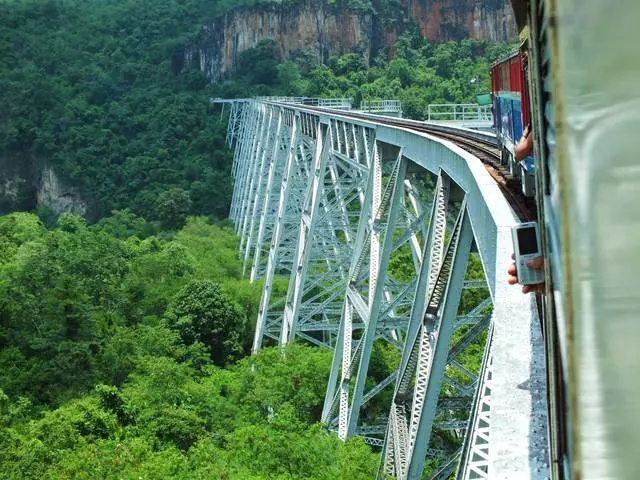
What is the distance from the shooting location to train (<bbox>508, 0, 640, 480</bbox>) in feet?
4.26

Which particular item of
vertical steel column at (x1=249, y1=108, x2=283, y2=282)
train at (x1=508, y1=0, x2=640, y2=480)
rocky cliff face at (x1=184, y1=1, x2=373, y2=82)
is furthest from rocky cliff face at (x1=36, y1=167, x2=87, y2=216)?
train at (x1=508, y1=0, x2=640, y2=480)

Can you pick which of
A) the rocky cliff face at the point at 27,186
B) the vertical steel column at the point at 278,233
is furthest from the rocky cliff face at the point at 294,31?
the vertical steel column at the point at 278,233

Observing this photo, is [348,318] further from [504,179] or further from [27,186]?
[27,186]

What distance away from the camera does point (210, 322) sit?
112ft

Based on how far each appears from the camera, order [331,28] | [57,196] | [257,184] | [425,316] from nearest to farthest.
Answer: [425,316] → [257,184] → [57,196] → [331,28]

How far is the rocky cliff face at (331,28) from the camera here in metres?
90.1

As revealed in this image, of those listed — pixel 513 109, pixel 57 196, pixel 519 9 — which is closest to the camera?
pixel 519 9

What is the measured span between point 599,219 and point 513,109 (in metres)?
9.63

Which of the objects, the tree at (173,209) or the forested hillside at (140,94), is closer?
the tree at (173,209)

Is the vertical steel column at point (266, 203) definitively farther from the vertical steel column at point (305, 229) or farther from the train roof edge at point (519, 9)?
the train roof edge at point (519, 9)

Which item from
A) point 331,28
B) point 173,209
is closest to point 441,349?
point 173,209

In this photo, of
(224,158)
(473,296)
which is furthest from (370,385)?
(224,158)

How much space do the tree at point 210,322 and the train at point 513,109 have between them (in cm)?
2138

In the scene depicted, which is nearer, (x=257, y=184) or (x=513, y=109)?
(x=513, y=109)
